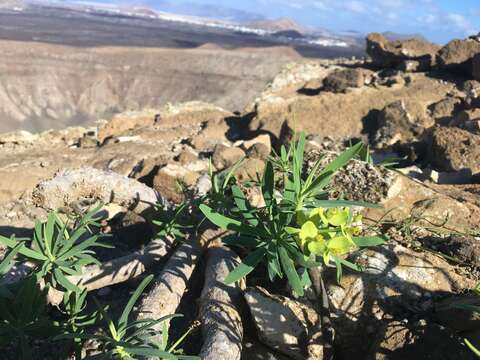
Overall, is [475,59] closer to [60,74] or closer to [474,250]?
[474,250]

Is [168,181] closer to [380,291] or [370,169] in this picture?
[370,169]

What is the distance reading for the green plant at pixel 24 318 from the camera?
1.93 metres

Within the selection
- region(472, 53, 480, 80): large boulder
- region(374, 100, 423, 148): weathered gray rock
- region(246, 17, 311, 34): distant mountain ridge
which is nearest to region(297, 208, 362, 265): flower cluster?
region(374, 100, 423, 148): weathered gray rock

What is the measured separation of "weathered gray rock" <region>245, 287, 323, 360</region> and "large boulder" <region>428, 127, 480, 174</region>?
372cm

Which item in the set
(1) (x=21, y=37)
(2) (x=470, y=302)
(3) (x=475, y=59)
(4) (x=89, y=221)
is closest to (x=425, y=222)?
(2) (x=470, y=302)

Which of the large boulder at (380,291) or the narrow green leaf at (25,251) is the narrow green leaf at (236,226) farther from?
the narrow green leaf at (25,251)

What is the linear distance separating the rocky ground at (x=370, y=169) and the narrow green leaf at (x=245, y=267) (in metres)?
0.45

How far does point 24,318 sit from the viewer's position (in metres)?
1.97

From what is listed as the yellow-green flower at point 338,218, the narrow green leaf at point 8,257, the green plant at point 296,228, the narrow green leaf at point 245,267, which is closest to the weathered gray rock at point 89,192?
the narrow green leaf at point 8,257

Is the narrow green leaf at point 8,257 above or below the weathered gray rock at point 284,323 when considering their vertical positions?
above

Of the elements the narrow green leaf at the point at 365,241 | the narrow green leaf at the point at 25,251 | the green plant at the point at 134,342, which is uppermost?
the narrow green leaf at the point at 365,241

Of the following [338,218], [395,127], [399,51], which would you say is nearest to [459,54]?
[399,51]

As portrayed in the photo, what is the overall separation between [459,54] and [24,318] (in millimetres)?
10865

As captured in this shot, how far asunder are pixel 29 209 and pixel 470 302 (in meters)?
3.83
